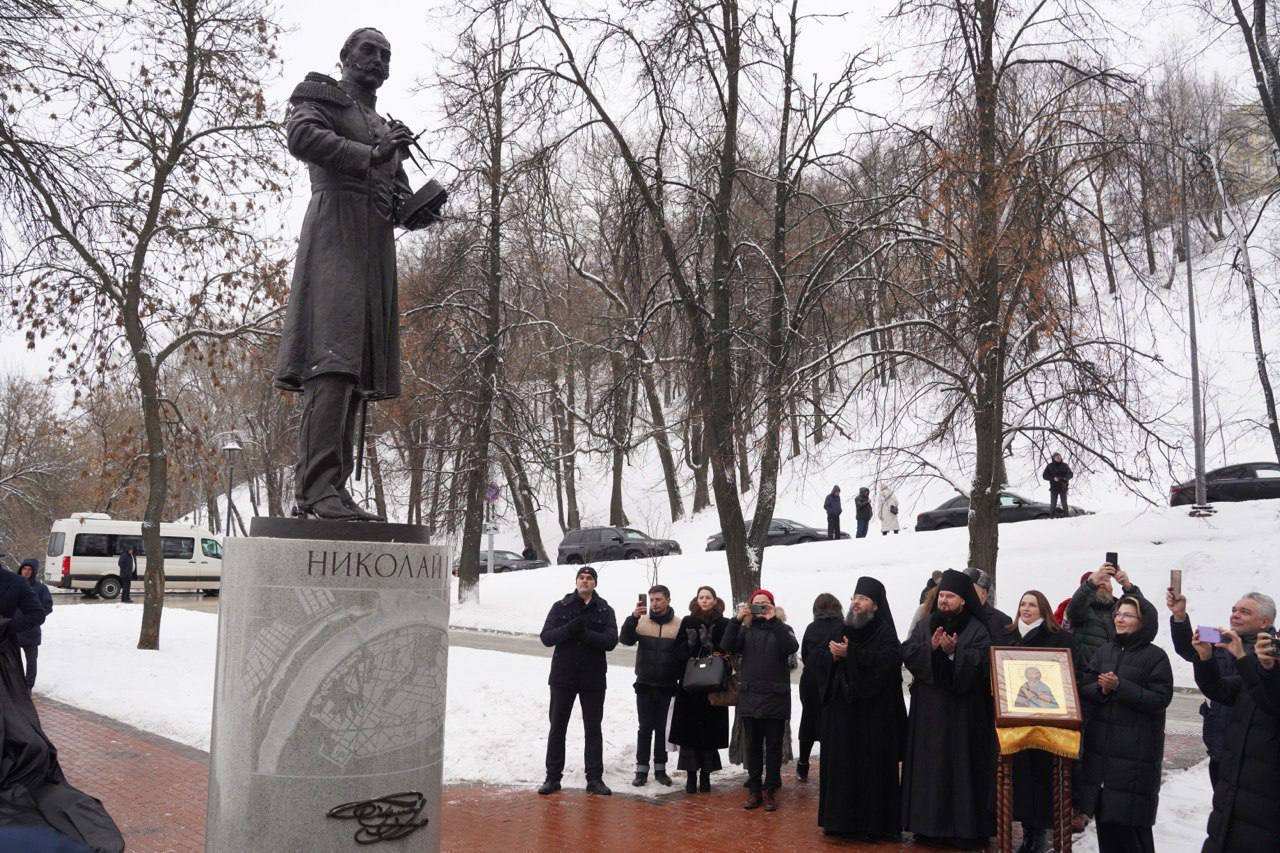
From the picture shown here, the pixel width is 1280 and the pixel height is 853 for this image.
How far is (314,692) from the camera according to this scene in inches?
202

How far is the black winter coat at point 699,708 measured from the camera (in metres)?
9.90

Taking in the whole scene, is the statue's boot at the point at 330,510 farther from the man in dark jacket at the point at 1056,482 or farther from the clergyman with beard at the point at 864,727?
the man in dark jacket at the point at 1056,482

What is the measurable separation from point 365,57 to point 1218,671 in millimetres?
5943

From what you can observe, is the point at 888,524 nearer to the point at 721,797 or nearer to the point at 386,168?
the point at 721,797

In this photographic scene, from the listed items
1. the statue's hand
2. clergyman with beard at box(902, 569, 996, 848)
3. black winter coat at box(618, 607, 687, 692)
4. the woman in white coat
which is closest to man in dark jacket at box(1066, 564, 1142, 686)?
clergyman with beard at box(902, 569, 996, 848)

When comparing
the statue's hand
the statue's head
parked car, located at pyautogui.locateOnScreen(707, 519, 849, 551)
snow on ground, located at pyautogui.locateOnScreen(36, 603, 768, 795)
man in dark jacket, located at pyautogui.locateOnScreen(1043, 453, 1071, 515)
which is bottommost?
snow on ground, located at pyautogui.locateOnScreen(36, 603, 768, 795)

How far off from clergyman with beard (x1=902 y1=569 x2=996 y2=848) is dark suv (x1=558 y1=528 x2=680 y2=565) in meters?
25.4

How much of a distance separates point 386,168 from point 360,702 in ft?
9.35

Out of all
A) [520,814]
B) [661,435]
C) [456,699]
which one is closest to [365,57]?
[520,814]

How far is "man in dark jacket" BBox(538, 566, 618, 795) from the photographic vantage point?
976 centimetres

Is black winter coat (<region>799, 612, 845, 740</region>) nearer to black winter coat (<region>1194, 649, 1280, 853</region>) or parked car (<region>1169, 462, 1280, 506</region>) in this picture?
black winter coat (<region>1194, 649, 1280, 853</region>)

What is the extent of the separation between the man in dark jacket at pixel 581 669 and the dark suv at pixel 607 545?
77.6 feet

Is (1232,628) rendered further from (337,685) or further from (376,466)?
(376,466)

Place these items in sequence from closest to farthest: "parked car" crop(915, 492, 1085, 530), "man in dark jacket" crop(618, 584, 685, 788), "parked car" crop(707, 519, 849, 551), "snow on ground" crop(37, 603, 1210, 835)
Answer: "snow on ground" crop(37, 603, 1210, 835) < "man in dark jacket" crop(618, 584, 685, 788) < "parked car" crop(915, 492, 1085, 530) < "parked car" crop(707, 519, 849, 551)
